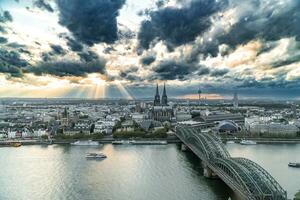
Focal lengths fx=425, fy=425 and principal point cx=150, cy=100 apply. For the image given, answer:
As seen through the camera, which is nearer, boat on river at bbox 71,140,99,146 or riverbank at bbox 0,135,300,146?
boat on river at bbox 71,140,99,146

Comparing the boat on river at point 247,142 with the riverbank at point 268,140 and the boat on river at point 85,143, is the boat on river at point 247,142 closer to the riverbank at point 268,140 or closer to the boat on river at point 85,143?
the riverbank at point 268,140

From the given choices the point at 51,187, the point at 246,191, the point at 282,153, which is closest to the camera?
the point at 246,191

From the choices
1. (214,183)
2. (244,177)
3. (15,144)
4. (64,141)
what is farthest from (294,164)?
(15,144)

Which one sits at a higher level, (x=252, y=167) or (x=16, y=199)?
(x=252, y=167)

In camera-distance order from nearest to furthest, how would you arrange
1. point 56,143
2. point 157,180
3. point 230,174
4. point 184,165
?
point 230,174
point 157,180
point 184,165
point 56,143

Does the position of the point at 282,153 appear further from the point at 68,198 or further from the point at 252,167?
the point at 68,198

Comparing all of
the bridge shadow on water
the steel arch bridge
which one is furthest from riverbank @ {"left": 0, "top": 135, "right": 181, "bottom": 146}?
the steel arch bridge

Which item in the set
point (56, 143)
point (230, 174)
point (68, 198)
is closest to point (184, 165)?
point (230, 174)

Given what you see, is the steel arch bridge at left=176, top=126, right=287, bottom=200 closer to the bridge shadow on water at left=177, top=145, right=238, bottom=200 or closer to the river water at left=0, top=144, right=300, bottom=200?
the bridge shadow on water at left=177, top=145, right=238, bottom=200

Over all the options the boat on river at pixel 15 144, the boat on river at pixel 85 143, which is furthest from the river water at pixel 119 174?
the boat on river at pixel 85 143
